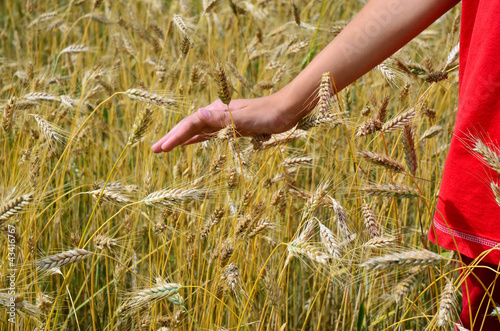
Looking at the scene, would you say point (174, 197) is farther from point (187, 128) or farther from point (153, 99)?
point (153, 99)

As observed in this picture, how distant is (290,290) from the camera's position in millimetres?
1829

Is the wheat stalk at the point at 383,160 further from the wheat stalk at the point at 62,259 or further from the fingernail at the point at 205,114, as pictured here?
the wheat stalk at the point at 62,259

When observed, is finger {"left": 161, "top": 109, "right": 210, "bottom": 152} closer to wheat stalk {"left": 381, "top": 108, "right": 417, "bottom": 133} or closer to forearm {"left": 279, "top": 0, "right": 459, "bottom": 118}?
forearm {"left": 279, "top": 0, "right": 459, "bottom": 118}

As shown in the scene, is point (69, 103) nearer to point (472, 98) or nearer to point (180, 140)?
point (180, 140)

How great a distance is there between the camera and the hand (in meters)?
1.15

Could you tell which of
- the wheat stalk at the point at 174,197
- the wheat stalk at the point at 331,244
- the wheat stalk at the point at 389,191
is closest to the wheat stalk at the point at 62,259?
the wheat stalk at the point at 174,197

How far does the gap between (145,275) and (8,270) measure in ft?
1.64

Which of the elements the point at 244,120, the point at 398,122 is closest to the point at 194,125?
the point at 244,120

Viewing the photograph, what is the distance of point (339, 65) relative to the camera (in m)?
1.08

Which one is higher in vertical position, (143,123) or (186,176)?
(143,123)

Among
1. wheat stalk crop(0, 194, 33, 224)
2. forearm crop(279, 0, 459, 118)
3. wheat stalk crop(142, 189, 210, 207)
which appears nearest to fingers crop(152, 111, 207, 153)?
wheat stalk crop(142, 189, 210, 207)

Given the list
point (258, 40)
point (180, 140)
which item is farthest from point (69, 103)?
point (258, 40)

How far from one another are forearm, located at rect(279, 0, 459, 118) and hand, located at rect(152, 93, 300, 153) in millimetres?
51

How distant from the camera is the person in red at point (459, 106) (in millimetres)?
968
